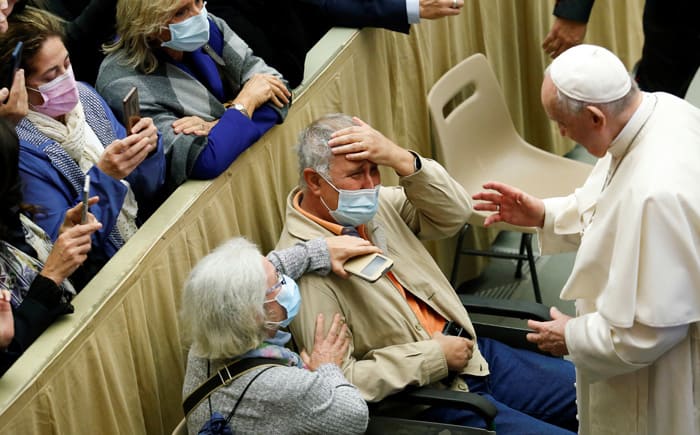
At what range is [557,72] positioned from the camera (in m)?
2.71

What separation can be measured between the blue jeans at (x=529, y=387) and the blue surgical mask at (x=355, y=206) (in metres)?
0.68

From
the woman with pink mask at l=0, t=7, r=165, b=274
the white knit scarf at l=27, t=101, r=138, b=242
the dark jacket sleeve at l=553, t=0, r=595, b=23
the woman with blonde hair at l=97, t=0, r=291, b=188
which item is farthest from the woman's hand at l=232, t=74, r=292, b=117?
the dark jacket sleeve at l=553, t=0, r=595, b=23

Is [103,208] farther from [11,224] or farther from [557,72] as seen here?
[557,72]

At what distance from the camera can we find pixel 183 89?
3471 millimetres

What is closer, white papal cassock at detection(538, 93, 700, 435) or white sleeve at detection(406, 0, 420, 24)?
white papal cassock at detection(538, 93, 700, 435)

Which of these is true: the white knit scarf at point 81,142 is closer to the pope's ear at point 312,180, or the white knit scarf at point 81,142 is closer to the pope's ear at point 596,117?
the pope's ear at point 312,180

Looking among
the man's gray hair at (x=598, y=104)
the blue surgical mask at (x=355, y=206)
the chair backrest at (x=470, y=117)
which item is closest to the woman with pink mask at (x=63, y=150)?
the blue surgical mask at (x=355, y=206)

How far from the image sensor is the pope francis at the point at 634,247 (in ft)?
8.54

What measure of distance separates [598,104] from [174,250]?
4.41 ft

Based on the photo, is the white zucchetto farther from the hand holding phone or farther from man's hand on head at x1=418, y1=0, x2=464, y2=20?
man's hand on head at x1=418, y1=0, x2=464, y2=20

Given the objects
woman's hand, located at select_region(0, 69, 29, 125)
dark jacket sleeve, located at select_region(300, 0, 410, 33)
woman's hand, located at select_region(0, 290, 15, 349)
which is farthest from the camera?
dark jacket sleeve, located at select_region(300, 0, 410, 33)

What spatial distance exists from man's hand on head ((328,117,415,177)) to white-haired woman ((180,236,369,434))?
0.55 metres

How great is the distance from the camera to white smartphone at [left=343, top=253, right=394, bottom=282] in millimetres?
3062

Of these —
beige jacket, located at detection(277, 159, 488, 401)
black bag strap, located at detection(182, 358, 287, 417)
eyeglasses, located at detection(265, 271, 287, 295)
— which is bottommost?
beige jacket, located at detection(277, 159, 488, 401)
